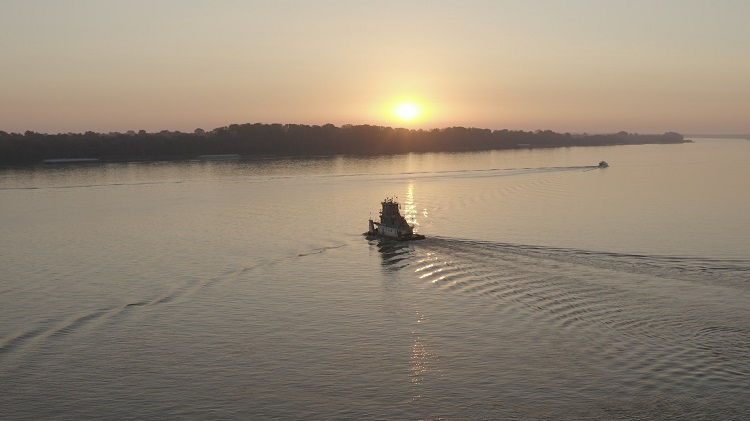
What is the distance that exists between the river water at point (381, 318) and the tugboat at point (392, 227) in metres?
1.82

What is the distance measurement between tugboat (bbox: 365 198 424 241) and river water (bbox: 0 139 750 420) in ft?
5.96

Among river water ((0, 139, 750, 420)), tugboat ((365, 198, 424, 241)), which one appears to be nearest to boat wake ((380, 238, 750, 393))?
river water ((0, 139, 750, 420))

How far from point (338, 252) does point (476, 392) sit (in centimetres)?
3931

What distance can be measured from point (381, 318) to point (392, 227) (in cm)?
3263

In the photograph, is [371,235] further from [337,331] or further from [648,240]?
[337,331]

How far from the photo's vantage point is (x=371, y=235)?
8056cm

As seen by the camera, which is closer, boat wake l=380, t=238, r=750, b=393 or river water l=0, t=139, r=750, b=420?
river water l=0, t=139, r=750, b=420

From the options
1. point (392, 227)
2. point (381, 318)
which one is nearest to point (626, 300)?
point (381, 318)

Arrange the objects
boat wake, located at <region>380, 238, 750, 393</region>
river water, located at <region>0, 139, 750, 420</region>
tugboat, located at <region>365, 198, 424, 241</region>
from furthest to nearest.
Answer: tugboat, located at <region>365, 198, 424, 241</region> → boat wake, located at <region>380, 238, 750, 393</region> → river water, located at <region>0, 139, 750, 420</region>

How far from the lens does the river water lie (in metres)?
32.3

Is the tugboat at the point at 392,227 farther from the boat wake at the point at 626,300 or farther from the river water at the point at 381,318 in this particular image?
the boat wake at the point at 626,300

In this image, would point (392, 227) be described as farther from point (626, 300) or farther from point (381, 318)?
point (626, 300)

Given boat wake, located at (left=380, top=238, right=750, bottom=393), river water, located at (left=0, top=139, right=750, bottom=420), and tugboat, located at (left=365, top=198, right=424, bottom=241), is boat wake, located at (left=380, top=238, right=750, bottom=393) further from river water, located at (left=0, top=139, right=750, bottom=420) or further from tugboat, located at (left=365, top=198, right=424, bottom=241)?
tugboat, located at (left=365, top=198, right=424, bottom=241)

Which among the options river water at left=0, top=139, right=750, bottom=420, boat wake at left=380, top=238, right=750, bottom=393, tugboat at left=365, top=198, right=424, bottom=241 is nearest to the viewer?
river water at left=0, top=139, right=750, bottom=420
